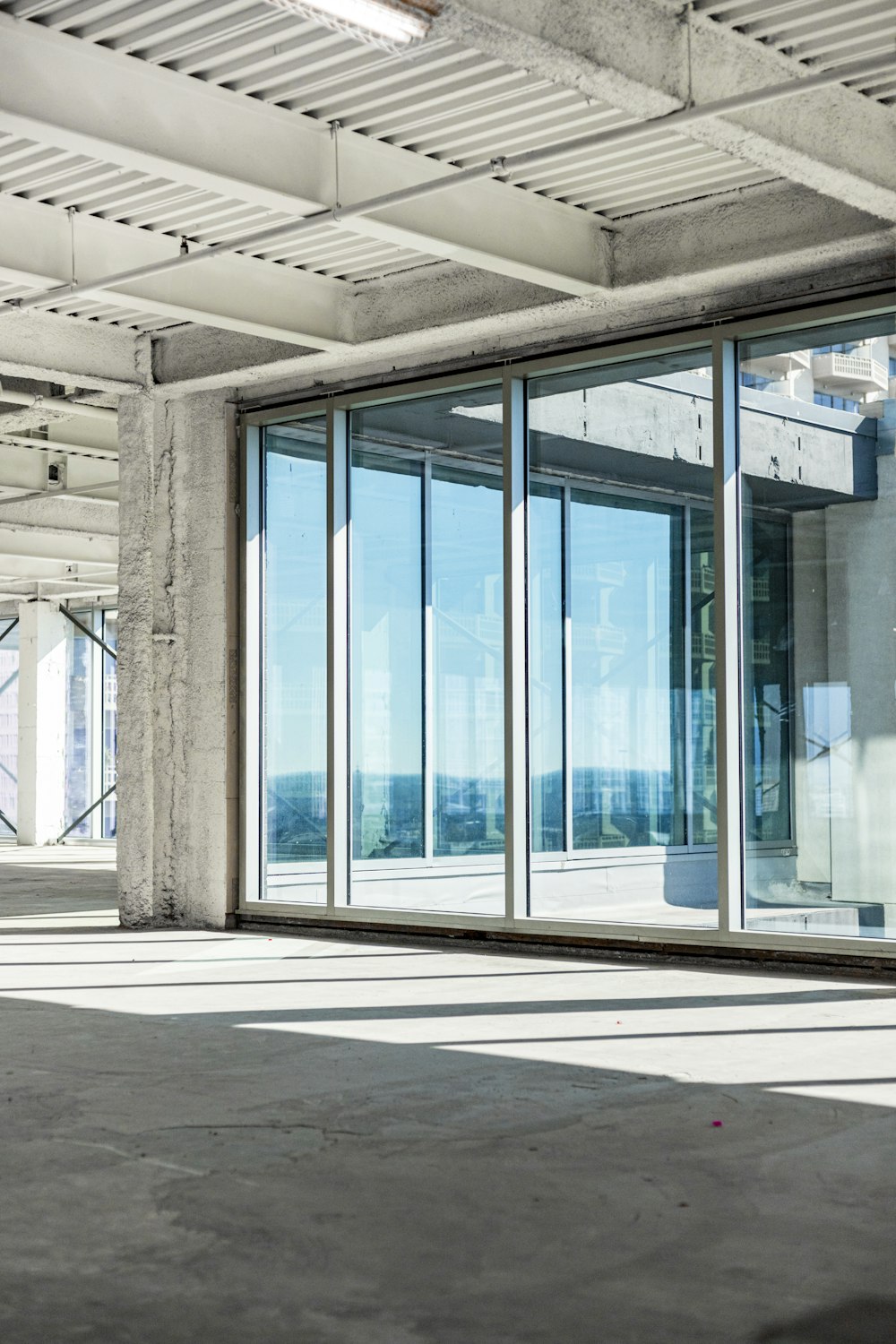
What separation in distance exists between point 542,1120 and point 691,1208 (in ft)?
4.26

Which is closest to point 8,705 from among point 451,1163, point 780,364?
point 780,364

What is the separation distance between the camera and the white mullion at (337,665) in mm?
12820

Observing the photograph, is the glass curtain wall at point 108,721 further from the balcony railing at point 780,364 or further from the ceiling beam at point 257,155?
the balcony railing at point 780,364

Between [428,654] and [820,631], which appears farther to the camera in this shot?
[428,654]

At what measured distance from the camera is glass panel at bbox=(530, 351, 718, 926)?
35.8 ft

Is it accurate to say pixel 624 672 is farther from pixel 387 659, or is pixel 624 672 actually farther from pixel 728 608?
pixel 387 659

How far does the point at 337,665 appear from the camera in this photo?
12922 mm

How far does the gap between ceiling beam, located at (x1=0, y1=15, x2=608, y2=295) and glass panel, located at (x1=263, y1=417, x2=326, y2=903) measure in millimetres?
3363

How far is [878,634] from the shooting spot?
33.0ft

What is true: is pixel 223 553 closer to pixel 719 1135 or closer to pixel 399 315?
pixel 399 315

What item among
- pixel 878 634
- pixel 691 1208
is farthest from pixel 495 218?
pixel 691 1208

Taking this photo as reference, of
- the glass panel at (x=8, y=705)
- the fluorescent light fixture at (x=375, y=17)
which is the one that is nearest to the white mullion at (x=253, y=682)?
the fluorescent light fixture at (x=375, y=17)

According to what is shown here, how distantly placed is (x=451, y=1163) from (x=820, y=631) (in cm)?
602

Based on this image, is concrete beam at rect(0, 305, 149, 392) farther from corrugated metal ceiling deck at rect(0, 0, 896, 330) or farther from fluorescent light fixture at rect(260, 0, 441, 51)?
fluorescent light fixture at rect(260, 0, 441, 51)
